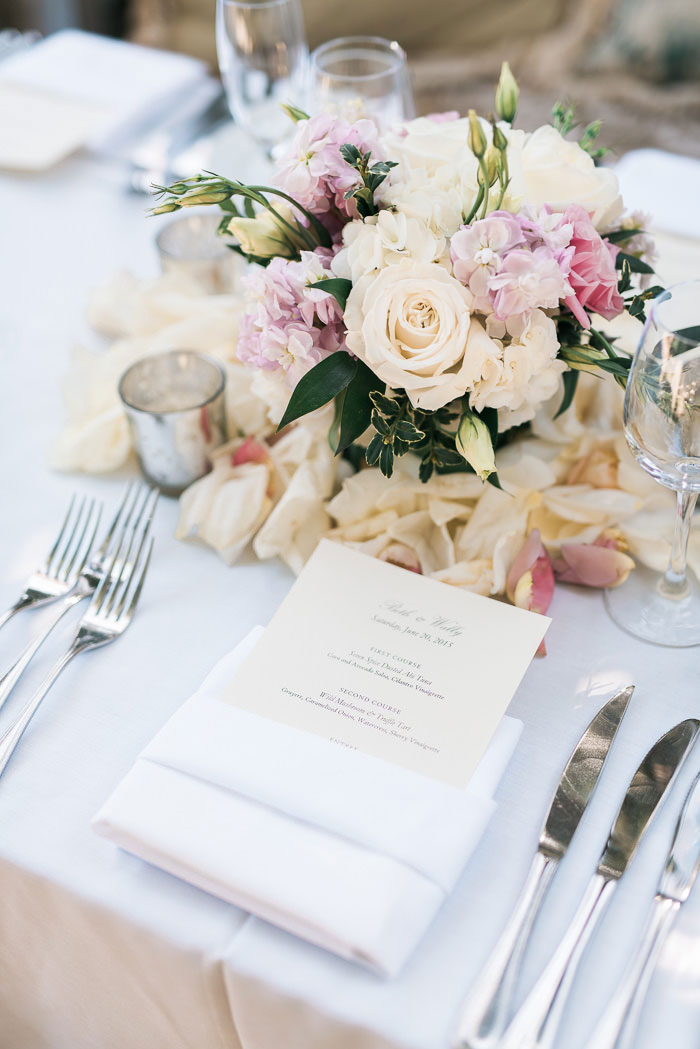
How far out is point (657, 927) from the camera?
1.83 ft

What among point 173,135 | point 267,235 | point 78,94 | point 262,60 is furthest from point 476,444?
point 78,94

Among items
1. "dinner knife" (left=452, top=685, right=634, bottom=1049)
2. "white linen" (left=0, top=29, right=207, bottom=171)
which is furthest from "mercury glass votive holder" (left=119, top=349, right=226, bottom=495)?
"white linen" (left=0, top=29, right=207, bottom=171)

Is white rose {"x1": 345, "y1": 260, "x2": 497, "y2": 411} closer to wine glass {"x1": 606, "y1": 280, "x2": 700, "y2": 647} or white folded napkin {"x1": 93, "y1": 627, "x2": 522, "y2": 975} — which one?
wine glass {"x1": 606, "y1": 280, "x2": 700, "y2": 647}

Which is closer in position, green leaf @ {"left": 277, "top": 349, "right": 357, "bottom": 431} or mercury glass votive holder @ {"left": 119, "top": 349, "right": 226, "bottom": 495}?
green leaf @ {"left": 277, "top": 349, "right": 357, "bottom": 431}

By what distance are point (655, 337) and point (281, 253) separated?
1.07 ft

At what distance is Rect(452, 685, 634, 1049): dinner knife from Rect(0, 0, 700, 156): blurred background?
1807 millimetres

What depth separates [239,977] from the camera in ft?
1.83

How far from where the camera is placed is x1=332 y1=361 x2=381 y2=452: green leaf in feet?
2.41

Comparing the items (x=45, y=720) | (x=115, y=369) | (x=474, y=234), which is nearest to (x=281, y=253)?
(x=474, y=234)

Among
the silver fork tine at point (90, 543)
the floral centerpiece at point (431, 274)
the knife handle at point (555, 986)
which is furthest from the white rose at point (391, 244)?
the knife handle at point (555, 986)

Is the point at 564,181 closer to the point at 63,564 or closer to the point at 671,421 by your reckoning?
the point at 671,421

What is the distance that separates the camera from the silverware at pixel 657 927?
512mm

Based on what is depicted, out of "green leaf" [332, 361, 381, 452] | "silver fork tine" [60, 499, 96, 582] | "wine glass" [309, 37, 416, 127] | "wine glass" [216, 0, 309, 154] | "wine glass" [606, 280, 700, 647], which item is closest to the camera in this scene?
"wine glass" [606, 280, 700, 647]

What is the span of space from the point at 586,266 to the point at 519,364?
0.09 meters
